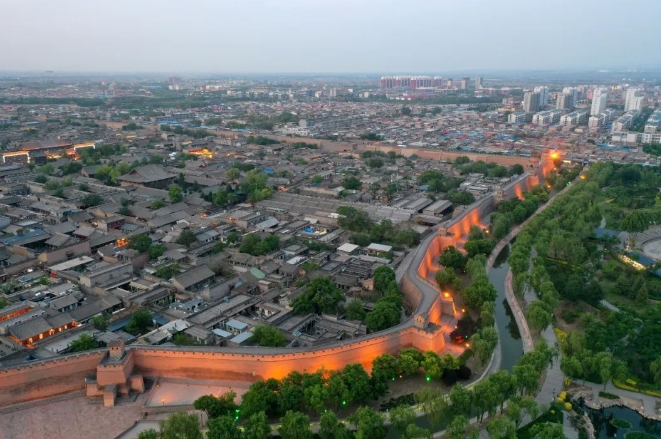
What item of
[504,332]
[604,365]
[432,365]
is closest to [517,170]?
[504,332]

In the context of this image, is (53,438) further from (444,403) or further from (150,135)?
(150,135)

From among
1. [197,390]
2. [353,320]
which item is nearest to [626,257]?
[353,320]

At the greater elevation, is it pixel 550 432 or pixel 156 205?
pixel 156 205

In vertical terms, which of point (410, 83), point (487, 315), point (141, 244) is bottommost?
point (487, 315)

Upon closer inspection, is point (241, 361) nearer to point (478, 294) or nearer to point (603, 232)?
point (478, 294)

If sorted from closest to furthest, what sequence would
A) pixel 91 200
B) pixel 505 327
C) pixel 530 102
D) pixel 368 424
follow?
pixel 368 424, pixel 505 327, pixel 91 200, pixel 530 102
